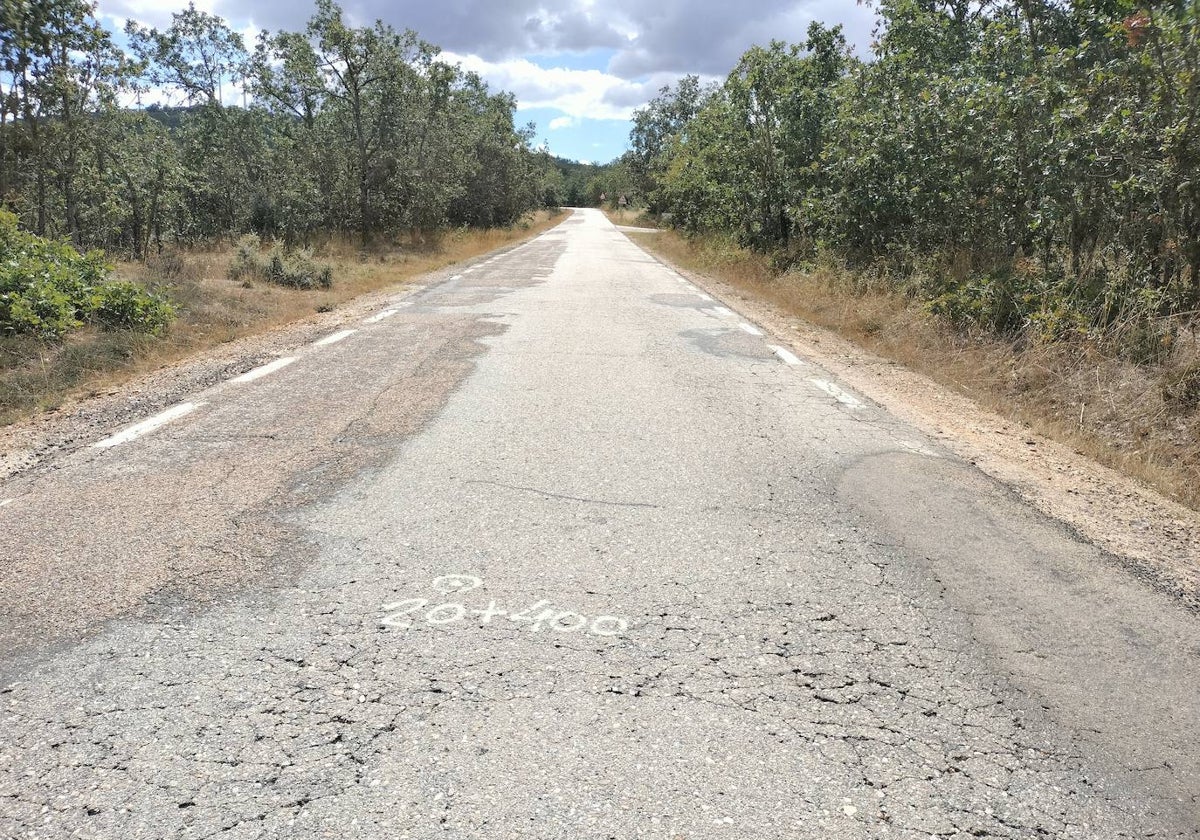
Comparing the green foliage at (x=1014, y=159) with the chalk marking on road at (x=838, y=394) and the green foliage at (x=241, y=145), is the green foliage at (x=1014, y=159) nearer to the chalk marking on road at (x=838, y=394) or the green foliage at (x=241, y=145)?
the chalk marking on road at (x=838, y=394)

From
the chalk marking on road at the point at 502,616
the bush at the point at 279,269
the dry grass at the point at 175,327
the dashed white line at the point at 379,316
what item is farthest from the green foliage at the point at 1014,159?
the bush at the point at 279,269

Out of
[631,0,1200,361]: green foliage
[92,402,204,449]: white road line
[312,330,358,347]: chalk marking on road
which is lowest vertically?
[92,402,204,449]: white road line

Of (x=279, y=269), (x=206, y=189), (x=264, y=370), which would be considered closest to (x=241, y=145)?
(x=206, y=189)

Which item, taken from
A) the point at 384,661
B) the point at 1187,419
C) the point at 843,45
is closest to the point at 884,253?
the point at 843,45

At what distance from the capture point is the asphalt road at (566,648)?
2043 millimetres

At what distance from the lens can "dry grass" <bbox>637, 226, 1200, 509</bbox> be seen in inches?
218

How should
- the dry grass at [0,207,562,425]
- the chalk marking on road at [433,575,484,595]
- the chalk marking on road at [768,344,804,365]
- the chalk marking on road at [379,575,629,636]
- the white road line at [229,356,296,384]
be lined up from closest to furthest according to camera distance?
the chalk marking on road at [379,575,629,636], the chalk marking on road at [433,575,484,595], the dry grass at [0,207,562,425], the white road line at [229,356,296,384], the chalk marking on road at [768,344,804,365]

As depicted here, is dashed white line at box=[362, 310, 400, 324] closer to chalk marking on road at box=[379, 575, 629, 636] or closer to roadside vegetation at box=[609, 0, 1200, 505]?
roadside vegetation at box=[609, 0, 1200, 505]

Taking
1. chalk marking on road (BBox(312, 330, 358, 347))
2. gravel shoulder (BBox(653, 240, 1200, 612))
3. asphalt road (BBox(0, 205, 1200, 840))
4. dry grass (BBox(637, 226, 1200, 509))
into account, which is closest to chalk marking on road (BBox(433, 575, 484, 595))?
asphalt road (BBox(0, 205, 1200, 840))

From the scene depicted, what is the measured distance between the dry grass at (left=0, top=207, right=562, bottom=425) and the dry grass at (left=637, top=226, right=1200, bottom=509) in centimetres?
826

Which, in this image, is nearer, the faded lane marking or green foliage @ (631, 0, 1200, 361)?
the faded lane marking

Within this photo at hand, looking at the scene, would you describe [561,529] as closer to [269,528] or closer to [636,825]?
[269,528]

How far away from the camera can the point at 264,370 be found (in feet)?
23.5

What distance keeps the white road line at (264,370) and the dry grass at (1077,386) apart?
6.73m
